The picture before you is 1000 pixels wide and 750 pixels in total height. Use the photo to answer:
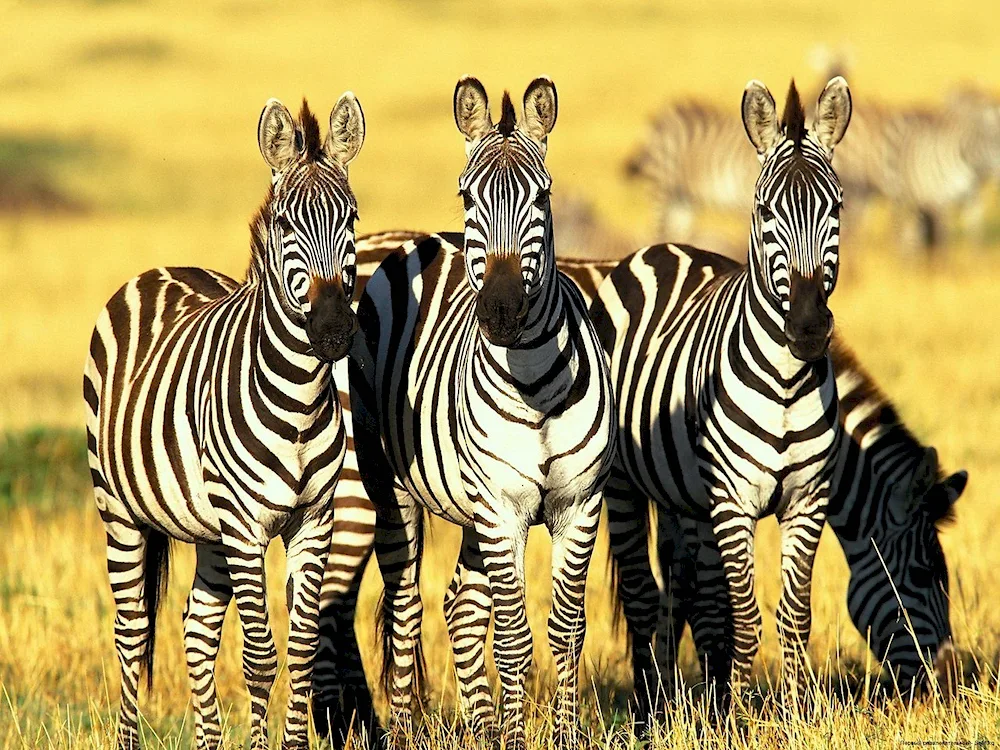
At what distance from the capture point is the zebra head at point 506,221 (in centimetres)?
468

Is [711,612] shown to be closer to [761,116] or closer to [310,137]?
[761,116]

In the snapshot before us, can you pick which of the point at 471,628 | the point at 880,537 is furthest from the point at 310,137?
the point at 880,537

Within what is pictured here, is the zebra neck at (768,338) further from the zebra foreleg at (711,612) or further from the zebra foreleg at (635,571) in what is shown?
the zebra foreleg at (635,571)

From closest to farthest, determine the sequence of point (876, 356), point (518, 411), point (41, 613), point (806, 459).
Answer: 1. point (518, 411)
2. point (806, 459)
3. point (41, 613)
4. point (876, 356)

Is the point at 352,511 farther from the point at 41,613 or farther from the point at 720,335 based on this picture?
the point at 41,613

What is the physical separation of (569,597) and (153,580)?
2.09m

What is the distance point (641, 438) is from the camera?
6414 mm

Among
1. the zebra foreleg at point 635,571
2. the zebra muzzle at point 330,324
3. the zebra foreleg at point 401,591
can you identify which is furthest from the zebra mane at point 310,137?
the zebra foreleg at point 635,571

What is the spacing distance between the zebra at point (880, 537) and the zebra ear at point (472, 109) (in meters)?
2.12

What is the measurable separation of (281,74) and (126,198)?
14003 millimetres

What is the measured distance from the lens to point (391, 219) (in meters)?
27.3

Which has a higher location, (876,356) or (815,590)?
(876,356)

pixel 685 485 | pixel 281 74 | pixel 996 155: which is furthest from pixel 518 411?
pixel 281 74

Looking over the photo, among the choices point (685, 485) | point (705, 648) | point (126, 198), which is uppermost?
point (126, 198)
